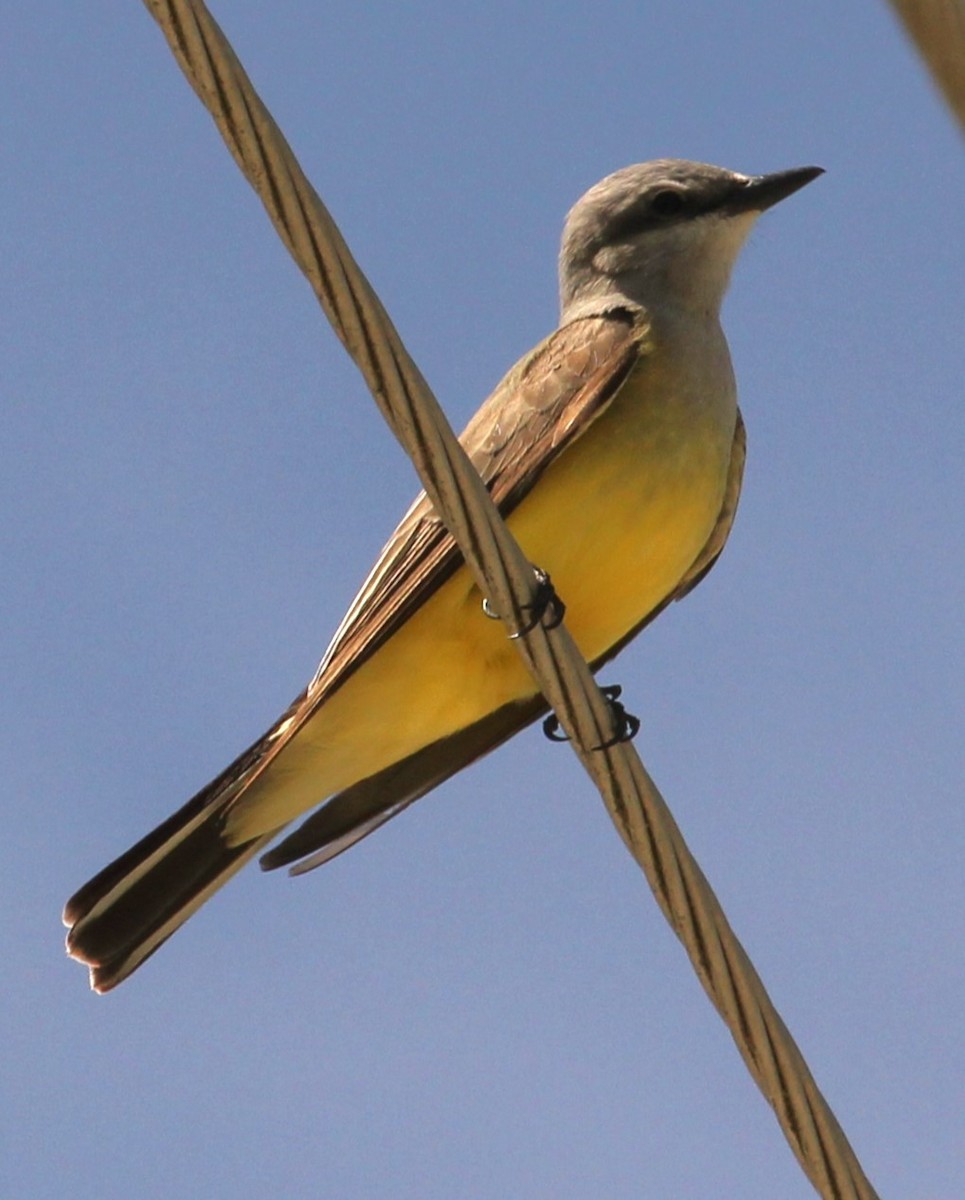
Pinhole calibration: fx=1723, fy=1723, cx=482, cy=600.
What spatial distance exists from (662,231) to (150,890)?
3.01m

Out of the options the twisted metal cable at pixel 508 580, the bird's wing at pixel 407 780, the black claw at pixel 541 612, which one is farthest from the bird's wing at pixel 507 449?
the twisted metal cable at pixel 508 580

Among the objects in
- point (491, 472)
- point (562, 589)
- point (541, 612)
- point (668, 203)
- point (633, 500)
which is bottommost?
point (541, 612)

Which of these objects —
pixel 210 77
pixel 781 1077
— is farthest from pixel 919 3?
pixel 781 1077

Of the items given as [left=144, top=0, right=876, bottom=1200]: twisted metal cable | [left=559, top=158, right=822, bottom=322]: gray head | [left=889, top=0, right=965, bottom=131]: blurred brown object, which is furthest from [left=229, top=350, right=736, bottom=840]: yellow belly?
[left=889, top=0, right=965, bottom=131]: blurred brown object

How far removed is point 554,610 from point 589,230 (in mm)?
3234

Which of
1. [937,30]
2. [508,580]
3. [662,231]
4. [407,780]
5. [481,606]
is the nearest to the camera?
[937,30]

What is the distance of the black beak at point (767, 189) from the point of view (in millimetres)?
6320

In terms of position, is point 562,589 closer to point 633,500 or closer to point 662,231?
point 633,500

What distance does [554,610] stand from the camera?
3621 millimetres

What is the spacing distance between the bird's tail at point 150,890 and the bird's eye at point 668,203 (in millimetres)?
2733

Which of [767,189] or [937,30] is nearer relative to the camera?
[937,30]

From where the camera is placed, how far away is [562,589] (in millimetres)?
5016

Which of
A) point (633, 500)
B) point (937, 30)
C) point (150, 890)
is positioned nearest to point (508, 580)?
point (633, 500)

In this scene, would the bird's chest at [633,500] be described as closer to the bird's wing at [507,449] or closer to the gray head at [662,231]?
the bird's wing at [507,449]
